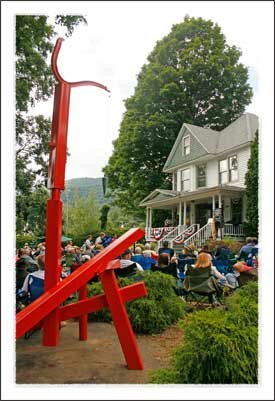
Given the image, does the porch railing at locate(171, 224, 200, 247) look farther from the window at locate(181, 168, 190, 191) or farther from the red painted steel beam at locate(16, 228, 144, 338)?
the red painted steel beam at locate(16, 228, 144, 338)

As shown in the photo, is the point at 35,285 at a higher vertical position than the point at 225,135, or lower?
lower

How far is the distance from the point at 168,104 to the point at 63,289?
54.3 feet

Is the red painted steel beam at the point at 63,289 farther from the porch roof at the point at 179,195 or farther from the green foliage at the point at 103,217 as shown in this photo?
the green foliage at the point at 103,217

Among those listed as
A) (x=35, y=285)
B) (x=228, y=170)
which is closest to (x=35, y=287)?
(x=35, y=285)

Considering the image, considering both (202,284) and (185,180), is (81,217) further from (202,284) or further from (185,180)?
(202,284)

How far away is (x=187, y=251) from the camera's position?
7.72 m

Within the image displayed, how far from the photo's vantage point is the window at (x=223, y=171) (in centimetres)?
1509

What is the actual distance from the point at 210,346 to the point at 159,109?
1711 cm

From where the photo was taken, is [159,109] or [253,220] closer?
[253,220]

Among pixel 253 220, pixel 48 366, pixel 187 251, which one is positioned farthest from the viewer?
pixel 253 220

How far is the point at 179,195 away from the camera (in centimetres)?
1603
